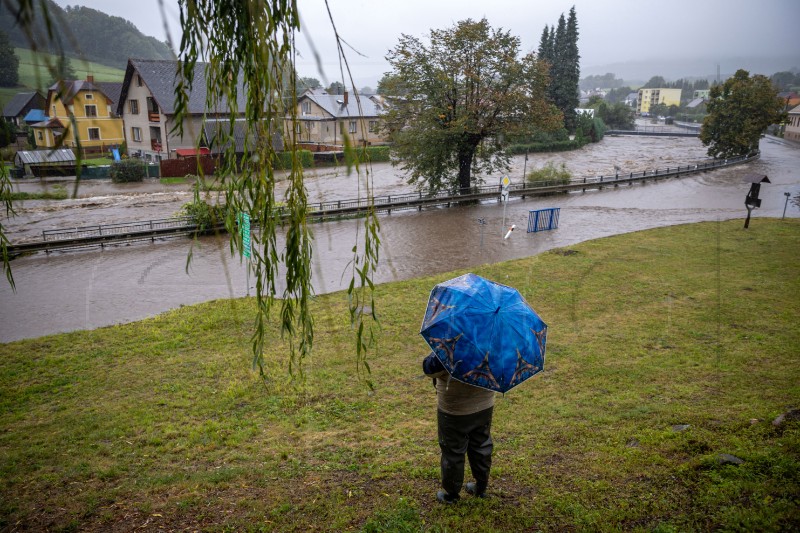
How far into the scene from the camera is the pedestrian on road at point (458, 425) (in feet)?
14.4

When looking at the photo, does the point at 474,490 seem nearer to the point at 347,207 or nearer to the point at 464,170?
the point at 347,207

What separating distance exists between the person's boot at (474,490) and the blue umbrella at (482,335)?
1.26m

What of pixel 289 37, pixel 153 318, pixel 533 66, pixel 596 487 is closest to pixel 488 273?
pixel 153 318

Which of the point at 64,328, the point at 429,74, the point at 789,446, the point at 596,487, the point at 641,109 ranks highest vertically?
the point at 641,109

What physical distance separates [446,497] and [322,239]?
19413mm

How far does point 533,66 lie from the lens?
1153 inches

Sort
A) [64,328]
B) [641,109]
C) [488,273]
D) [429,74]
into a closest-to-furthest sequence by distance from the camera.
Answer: [64,328]
[488,273]
[429,74]
[641,109]

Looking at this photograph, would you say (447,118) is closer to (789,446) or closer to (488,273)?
(488,273)

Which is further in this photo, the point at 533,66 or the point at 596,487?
the point at 533,66

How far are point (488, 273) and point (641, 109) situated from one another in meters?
210

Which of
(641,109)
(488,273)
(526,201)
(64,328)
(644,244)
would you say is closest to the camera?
(64,328)

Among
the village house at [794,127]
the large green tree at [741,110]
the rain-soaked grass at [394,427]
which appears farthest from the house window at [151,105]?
the village house at [794,127]

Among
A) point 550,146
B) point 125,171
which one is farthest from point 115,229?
point 550,146

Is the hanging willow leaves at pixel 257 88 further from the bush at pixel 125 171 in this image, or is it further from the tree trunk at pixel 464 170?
the bush at pixel 125 171
